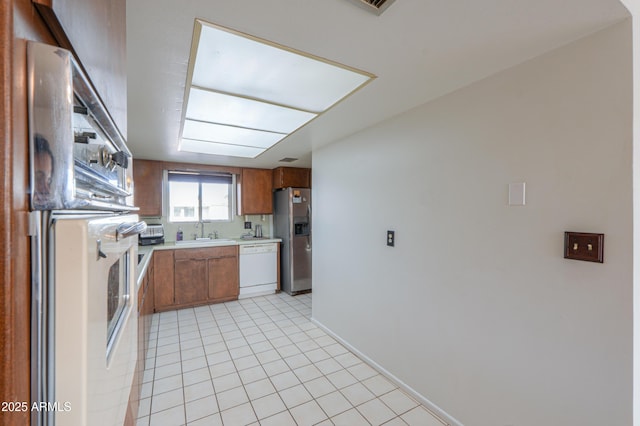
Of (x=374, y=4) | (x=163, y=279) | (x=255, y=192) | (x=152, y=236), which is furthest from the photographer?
(x=255, y=192)

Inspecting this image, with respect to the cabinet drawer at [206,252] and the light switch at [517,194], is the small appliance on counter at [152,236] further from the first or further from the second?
the light switch at [517,194]

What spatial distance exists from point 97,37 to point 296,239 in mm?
4002

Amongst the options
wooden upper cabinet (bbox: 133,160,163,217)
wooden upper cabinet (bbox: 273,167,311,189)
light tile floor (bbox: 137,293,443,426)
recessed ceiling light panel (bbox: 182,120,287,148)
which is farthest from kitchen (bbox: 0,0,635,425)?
wooden upper cabinet (bbox: 273,167,311,189)

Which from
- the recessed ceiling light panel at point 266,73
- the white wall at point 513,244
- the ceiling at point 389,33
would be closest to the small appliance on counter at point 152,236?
the ceiling at point 389,33

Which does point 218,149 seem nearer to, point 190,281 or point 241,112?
point 241,112

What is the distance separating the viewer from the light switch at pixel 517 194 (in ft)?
4.72

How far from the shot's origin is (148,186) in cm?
400

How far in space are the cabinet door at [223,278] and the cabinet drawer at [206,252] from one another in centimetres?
8

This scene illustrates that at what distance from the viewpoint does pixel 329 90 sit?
1.74 metres

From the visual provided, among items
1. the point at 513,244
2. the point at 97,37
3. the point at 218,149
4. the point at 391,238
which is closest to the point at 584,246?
the point at 513,244

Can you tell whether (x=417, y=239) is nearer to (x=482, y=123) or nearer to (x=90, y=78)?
(x=482, y=123)

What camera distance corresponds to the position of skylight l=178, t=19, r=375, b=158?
1.31 m

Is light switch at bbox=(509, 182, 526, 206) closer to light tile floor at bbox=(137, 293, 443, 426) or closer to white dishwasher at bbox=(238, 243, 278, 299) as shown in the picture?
light tile floor at bbox=(137, 293, 443, 426)

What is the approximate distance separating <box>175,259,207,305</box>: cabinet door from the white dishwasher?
579 mm
